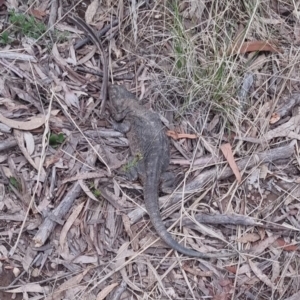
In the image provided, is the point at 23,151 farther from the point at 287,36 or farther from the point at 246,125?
the point at 287,36

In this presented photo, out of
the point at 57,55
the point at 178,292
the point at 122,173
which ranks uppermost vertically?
the point at 57,55

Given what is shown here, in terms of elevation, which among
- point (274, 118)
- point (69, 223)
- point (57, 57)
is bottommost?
point (69, 223)

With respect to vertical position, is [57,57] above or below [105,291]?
above

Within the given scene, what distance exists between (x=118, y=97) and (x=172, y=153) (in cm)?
64

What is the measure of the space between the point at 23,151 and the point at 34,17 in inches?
49.1

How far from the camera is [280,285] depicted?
4648 mm

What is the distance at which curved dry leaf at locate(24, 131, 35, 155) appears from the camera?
16.1 feet

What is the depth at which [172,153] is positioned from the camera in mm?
5203

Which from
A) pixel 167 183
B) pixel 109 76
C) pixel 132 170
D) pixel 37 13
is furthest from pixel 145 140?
pixel 37 13

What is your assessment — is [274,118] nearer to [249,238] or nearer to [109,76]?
[249,238]

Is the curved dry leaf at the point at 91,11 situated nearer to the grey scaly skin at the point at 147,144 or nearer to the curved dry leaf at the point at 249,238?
the grey scaly skin at the point at 147,144

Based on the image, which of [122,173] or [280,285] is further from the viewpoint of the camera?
[122,173]

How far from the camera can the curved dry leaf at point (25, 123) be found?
4.96 meters

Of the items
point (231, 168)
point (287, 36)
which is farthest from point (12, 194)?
point (287, 36)
